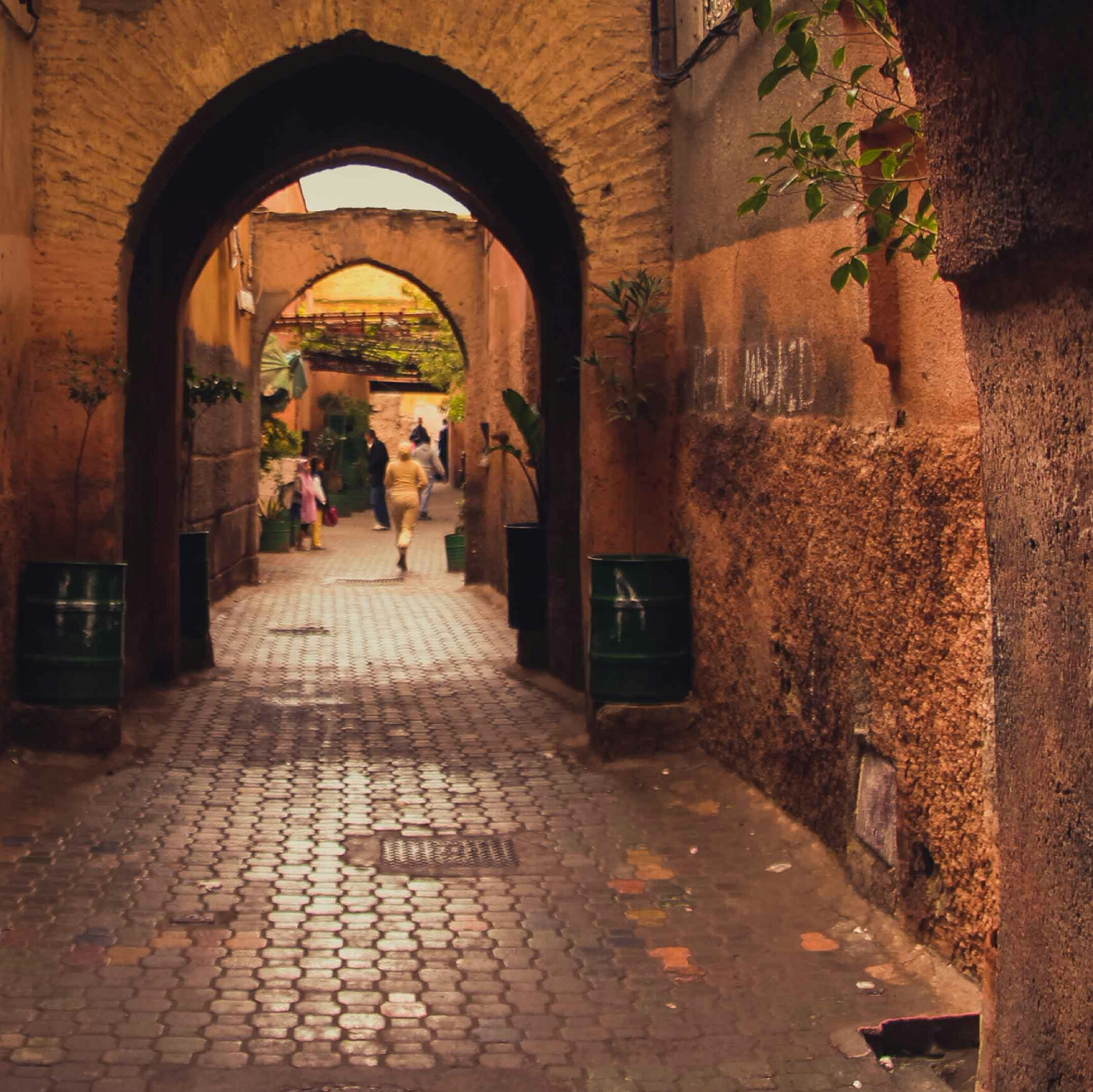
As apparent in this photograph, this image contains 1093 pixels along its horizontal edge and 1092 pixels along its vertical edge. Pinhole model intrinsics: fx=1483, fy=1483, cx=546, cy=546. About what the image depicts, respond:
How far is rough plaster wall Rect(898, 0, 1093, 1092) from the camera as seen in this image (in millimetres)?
2004

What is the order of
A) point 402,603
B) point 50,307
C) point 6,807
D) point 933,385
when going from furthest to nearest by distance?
point 402,603
point 50,307
point 6,807
point 933,385

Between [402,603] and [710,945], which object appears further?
[402,603]

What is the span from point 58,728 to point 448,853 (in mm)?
2226

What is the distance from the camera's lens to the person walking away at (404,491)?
1789cm

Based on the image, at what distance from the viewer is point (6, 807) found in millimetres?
5895

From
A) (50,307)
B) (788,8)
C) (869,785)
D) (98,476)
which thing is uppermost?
(788,8)

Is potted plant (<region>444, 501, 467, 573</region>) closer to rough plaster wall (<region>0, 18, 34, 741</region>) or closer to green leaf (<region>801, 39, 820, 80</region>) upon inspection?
rough plaster wall (<region>0, 18, 34, 741</region>)

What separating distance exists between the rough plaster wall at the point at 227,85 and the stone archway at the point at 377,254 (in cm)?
934

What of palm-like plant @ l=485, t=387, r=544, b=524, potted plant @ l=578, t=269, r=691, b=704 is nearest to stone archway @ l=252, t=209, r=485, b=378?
palm-like plant @ l=485, t=387, r=544, b=524

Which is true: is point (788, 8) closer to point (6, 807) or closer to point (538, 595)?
point (6, 807)

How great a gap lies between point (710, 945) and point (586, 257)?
3.91 metres

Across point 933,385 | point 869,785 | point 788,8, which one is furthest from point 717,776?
point 788,8

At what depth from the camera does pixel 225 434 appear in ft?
48.2

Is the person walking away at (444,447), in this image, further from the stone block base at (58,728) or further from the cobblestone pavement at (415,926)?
the cobblestone pavement at (415,926)
